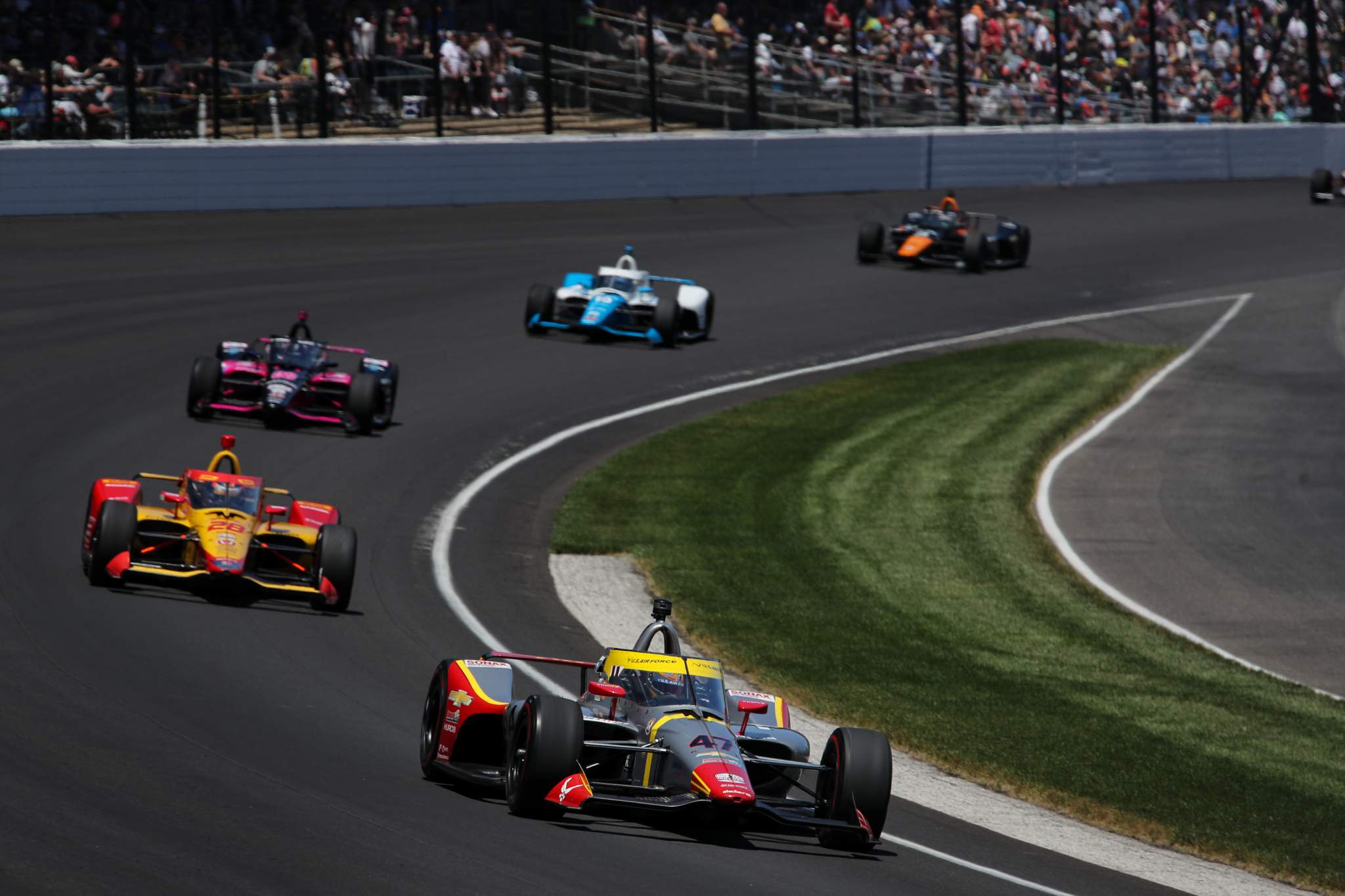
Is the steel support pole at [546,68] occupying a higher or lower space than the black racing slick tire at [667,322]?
higher

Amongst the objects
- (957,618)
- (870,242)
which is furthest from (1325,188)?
(957,618)

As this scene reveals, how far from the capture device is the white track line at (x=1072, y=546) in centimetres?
1912

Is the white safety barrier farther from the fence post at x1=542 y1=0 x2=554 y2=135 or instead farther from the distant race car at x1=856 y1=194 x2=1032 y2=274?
the distant race car at x1=856 y1=194 x2=1032 y2=274

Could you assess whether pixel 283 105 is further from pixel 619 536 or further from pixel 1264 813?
pixel 1264 813

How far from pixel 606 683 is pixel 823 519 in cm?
1196

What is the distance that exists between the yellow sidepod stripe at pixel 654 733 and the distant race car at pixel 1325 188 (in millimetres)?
44882

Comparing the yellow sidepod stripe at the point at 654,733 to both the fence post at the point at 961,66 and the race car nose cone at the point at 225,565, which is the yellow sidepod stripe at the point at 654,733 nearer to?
the race car nose cone at the point at 225,565

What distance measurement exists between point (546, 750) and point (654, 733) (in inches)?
29.2

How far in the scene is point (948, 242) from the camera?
40.6m

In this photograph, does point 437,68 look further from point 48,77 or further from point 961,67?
point 961,67

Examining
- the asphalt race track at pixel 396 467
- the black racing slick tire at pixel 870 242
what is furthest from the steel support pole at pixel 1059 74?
the black racing slick tire at pixel 870 242


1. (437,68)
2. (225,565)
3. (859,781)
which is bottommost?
(859,781)

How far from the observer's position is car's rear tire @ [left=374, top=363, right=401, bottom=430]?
2548 centimetres

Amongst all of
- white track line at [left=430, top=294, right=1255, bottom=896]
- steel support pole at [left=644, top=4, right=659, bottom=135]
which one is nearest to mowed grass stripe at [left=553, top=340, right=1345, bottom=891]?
white track line at [left=430, top=294, right=1255, bottom=896]
